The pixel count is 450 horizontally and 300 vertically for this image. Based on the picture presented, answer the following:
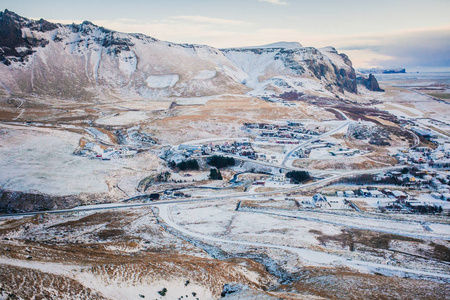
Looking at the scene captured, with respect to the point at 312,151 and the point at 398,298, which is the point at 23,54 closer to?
the point at 312,151

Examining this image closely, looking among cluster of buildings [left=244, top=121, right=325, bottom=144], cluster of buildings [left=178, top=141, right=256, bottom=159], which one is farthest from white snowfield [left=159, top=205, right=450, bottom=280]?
cluster of buildings [left=244, top=121, right=325, bottom=144]

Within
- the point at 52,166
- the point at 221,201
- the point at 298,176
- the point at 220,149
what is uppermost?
the point at 52,166

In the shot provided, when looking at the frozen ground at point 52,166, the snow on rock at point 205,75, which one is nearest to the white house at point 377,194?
the frozen ground at point 52,166

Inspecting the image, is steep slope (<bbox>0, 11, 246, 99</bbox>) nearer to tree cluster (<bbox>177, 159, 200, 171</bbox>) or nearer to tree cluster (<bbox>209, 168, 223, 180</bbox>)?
tree cluster (<bbox>177, 159, 200, 171</bbox>)

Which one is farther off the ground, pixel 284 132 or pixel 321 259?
pixel 284 132

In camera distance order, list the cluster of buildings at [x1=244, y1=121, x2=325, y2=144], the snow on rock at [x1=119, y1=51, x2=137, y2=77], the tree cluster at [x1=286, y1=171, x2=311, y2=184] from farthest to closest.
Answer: the snow on rock at [x1=119, y1=51, x2=137, y2=77]
the cluster of buildings at [x1=244, y1=121, x2=325, y2=144]
the tree cluster at [x1=286, y1=171, x2=311, y2=184]

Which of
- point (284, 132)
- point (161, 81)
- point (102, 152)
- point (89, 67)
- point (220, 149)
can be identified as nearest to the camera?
point (102, 152)

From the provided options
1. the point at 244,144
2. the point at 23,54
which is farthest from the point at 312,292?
the point at 23,54

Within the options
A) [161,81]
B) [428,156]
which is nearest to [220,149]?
[428,156]

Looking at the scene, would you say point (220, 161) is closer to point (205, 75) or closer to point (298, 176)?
point (298, 176)
